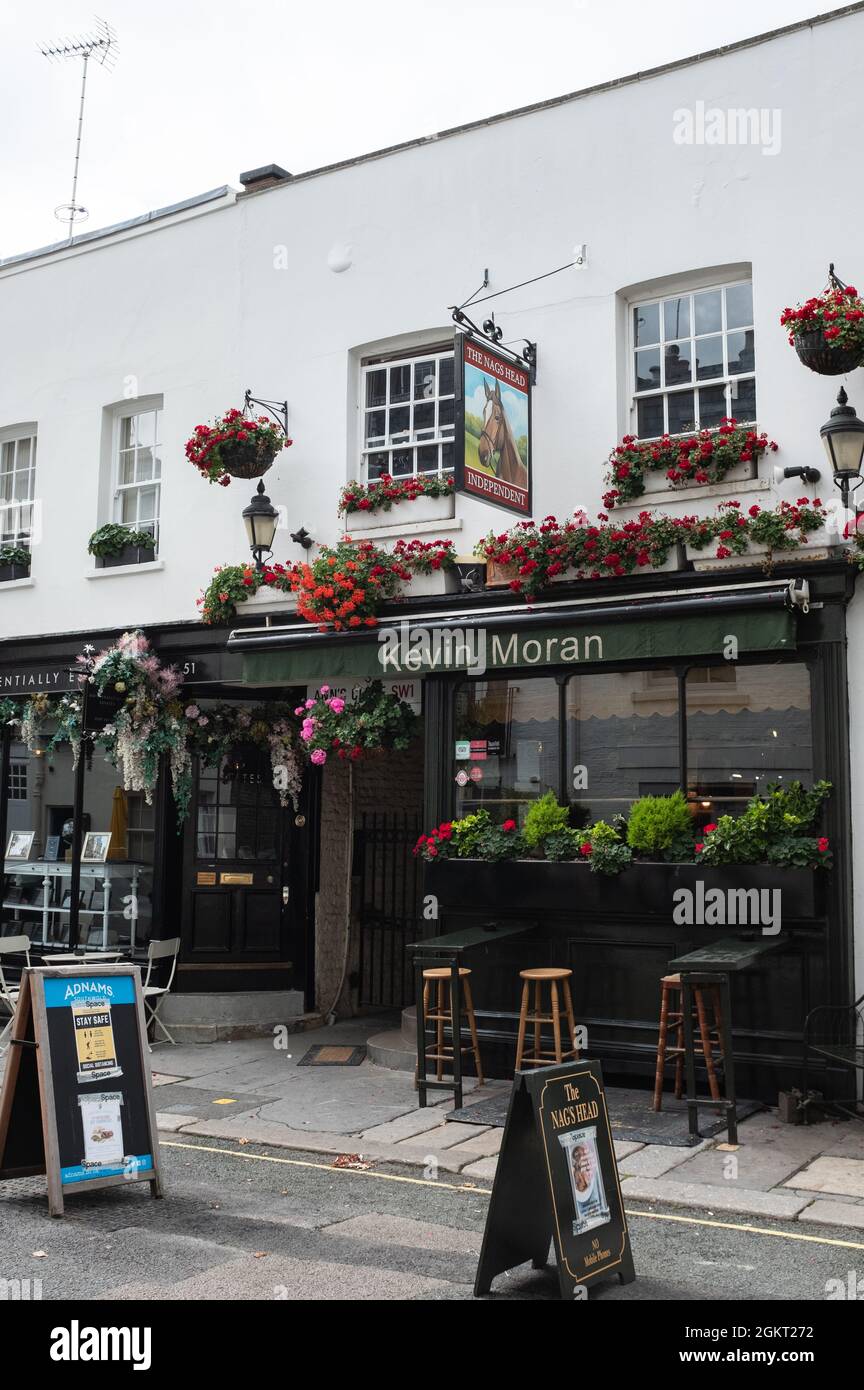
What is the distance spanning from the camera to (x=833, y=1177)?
7219 mm

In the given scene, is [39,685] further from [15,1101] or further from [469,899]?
[15,1101]

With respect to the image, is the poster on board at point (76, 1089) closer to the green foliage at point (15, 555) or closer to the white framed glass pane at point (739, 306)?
the white framed glass pane at point (739, 306)

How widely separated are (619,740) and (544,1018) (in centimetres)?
226

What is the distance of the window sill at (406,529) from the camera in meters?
10.9

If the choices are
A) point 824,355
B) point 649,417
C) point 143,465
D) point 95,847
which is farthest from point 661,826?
point 143,465

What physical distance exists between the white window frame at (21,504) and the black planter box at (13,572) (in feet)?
0.91

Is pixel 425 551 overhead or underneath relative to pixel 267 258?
underneath

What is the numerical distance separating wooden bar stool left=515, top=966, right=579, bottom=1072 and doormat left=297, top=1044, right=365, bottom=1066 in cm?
195

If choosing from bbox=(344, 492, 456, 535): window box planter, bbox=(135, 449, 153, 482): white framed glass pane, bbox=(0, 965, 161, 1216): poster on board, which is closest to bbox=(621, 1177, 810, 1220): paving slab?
bbox=(0, 965, 161, 1216): poster on board

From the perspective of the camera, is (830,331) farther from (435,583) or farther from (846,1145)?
(846,1145)

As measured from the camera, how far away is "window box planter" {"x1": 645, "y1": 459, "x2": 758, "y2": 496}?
9.42 meters

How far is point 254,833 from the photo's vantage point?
41.3 feet

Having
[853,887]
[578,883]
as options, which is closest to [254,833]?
[578,883]
